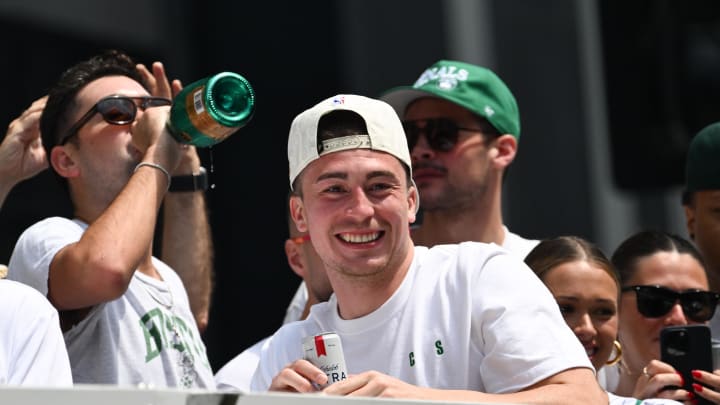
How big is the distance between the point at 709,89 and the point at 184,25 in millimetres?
6601

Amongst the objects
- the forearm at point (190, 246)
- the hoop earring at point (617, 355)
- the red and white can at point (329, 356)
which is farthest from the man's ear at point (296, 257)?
the red and white can at point (329, 356)

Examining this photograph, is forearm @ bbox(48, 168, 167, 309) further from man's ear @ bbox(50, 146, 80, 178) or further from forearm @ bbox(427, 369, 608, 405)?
forearm @ bbox(427, 369, 608, 405)

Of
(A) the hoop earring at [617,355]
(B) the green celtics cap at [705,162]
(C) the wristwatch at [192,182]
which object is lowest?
(A) the hoop earring at [617,355]

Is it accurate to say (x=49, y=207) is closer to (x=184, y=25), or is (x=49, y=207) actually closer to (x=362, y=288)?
(x=184, y=25)

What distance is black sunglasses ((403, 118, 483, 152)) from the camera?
16.6 feet

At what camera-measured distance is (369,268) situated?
3.55 m

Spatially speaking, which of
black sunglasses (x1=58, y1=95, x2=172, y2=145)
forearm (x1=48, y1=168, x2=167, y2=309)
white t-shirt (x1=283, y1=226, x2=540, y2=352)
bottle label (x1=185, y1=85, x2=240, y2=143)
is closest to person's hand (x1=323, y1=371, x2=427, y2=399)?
forearm (x1=48, y1=168, x2=167, y2=309)

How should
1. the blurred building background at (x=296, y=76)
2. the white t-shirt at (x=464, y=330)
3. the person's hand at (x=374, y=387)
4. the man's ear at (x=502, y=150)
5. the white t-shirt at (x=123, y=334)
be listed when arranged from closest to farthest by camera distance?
1. the person's hand at (x=374, y=387)
2. the white t-shirt at (x=464, y=330)
3. the white t-shirt at (x=123, y=334)
4. the man's ear at (x=502, y=150)
5. the blurred building background at (x=296, y=76)

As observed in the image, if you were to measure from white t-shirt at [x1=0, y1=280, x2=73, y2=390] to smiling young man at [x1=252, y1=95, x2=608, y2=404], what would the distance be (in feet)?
1.70

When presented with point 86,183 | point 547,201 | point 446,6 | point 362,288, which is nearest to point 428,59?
point 446,6

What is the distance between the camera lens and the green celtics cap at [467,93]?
5.07 m

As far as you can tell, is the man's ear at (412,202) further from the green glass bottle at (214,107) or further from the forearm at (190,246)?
the forearm at (190,246)

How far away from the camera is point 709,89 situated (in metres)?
5.39

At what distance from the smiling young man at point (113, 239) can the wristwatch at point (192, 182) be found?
313 mm
